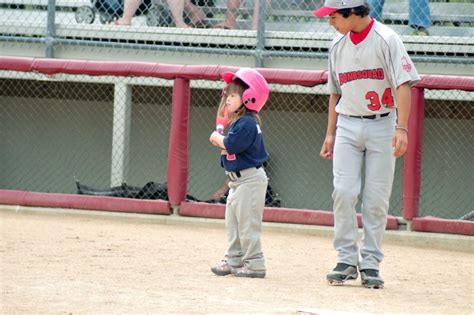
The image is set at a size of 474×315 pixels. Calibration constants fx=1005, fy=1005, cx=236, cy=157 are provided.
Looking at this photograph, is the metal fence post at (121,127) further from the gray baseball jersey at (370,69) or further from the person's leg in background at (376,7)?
the gray baseball jersey at (370,69)

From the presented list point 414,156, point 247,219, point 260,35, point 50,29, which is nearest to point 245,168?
point 247,219

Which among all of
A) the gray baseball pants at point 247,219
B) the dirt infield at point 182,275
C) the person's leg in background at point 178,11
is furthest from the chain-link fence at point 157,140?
the gray baseball pants at point 247,219

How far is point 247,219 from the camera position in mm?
5980

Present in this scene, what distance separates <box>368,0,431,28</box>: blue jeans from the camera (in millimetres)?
9930

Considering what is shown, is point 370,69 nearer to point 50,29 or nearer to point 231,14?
point 231,14

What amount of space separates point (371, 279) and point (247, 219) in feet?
2.66

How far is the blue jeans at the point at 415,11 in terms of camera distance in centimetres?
993

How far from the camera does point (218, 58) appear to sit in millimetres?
10781

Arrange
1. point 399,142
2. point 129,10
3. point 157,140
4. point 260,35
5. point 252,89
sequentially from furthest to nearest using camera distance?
point 157,140 → point 129,10 → point 260,35 → point 252,89 → point 399,142

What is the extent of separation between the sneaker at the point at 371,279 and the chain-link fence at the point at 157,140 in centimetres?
414

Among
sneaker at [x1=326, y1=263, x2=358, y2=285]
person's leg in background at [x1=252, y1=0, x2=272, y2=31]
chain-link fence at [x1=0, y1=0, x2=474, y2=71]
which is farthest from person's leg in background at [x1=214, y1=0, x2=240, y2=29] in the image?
sneaker at [x1=326, y1=263, x2=358, y2=285]

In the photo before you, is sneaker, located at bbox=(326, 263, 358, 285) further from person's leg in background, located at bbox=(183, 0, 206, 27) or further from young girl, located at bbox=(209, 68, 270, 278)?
person's leg in background, located at bbox=(183, 0, 206, 27)

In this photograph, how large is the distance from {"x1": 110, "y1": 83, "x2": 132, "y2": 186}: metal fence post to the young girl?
4.77m

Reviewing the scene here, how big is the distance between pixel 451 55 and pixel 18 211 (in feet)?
14.9
